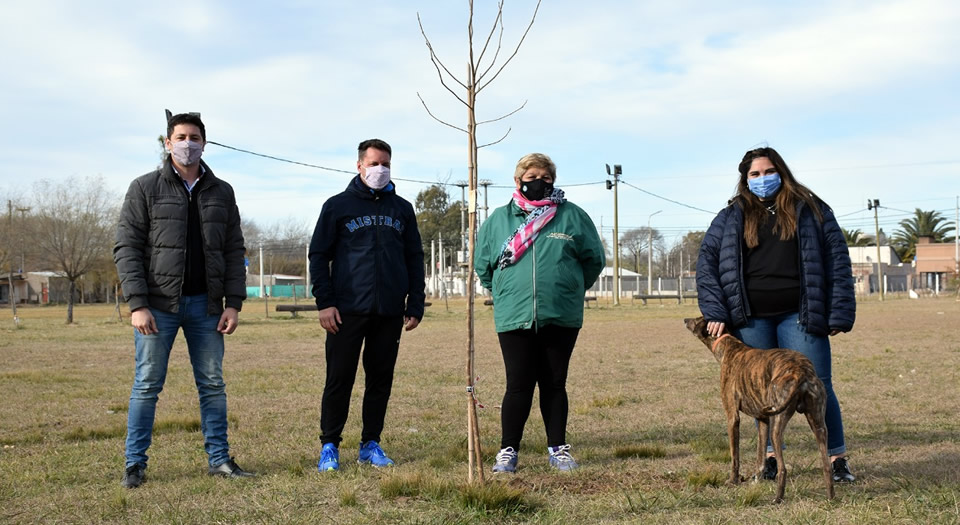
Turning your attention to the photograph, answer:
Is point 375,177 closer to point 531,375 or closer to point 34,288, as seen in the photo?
point 531,375

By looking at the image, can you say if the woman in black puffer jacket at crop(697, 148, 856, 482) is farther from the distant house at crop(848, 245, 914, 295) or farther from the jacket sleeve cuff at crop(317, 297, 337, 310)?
the distant house at crop(848, 245, 914, 295)

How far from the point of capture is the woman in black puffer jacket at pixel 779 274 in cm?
487

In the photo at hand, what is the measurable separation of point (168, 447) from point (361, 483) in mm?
2176

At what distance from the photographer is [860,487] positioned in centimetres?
464

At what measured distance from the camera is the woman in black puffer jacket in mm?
4867

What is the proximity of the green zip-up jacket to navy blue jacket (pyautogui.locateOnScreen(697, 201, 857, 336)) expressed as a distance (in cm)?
71

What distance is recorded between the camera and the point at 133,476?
4.98 m

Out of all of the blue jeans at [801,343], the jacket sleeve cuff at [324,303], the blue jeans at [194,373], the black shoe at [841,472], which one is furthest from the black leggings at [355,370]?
the black shoe at [841,472]

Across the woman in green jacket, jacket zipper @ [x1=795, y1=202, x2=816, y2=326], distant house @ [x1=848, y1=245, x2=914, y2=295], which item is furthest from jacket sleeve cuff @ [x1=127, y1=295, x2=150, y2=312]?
distant house @ [x1=848, y1=245, x2=914, y2=295]

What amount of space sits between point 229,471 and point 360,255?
1.56 meters

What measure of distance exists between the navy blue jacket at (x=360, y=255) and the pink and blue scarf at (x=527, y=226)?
656 mm

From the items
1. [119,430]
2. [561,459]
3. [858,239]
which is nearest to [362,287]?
[561,459]

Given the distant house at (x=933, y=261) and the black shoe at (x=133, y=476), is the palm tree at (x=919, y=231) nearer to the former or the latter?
the distant house at (x=933, y=261)

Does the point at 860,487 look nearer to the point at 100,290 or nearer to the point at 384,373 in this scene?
the point at 384,373
